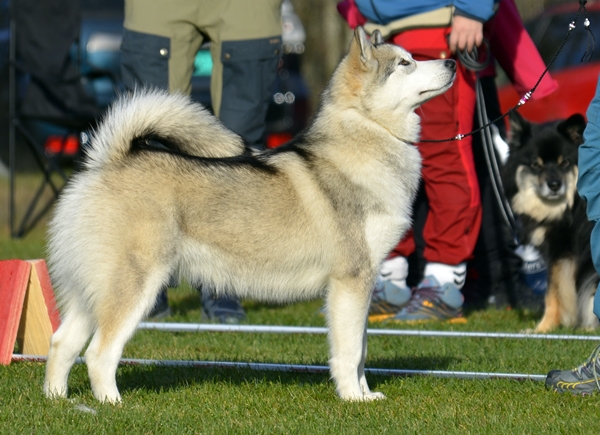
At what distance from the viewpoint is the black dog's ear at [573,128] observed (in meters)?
5.45

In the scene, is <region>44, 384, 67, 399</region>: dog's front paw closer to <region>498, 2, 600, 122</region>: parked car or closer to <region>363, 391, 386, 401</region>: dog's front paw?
<region>363, 391, 386, 401</region>: dog's front paw

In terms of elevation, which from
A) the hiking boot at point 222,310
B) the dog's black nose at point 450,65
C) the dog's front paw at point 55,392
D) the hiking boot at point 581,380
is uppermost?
the dog's black nose at point 450,65

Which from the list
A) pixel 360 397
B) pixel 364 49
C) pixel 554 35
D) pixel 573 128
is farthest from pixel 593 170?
pixel 554 35

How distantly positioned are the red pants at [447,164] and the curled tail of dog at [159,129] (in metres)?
1.84

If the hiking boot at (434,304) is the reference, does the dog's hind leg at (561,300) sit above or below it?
above

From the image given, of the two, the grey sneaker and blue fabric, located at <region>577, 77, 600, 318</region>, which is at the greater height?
blue fabric, located at <region>577, 77, 600, 318</region>

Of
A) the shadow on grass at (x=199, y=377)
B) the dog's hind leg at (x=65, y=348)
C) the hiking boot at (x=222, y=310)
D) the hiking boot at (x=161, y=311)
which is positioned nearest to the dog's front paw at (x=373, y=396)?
the shadow on grass at (x=199, y=377)

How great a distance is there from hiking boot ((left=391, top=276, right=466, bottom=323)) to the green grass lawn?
60 centimetres

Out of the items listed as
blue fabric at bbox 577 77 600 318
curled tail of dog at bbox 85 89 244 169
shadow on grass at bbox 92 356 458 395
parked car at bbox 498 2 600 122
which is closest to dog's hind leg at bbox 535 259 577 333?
shadow on grass at bbox 92 356 458 395

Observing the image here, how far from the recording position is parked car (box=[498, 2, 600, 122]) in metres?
8.06

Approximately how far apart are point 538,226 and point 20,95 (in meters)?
6.36

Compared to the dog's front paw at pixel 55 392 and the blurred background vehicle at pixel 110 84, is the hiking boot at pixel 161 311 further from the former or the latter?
the blurred background vehicle at pixel 110 84

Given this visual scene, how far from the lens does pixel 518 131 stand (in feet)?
19.0

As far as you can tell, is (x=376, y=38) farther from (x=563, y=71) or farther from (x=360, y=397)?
(x=563, y=71)
